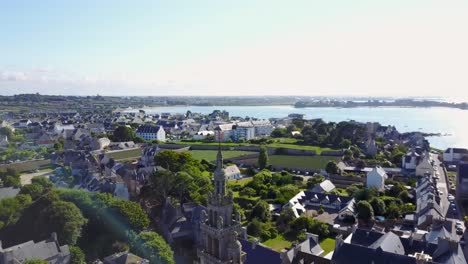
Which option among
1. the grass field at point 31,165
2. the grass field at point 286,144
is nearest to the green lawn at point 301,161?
the grass field at point 286,144

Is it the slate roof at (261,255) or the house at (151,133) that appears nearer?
the slate roof at (261,255)

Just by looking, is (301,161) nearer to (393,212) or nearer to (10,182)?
(393,212)

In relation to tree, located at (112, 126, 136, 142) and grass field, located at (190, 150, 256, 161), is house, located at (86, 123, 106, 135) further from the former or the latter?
grass field, located at (190, 150, 256, 161)

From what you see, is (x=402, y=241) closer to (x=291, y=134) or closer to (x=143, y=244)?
(x=143, y=244)

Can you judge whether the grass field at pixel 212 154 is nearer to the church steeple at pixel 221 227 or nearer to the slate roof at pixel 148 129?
the slate roof at pixel 148 129

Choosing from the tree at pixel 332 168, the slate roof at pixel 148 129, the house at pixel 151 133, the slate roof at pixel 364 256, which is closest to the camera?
the slate roof at pixel 364 256

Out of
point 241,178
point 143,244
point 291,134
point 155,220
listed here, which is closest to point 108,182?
point 155,220

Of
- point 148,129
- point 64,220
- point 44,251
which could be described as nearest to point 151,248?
point 44,251
